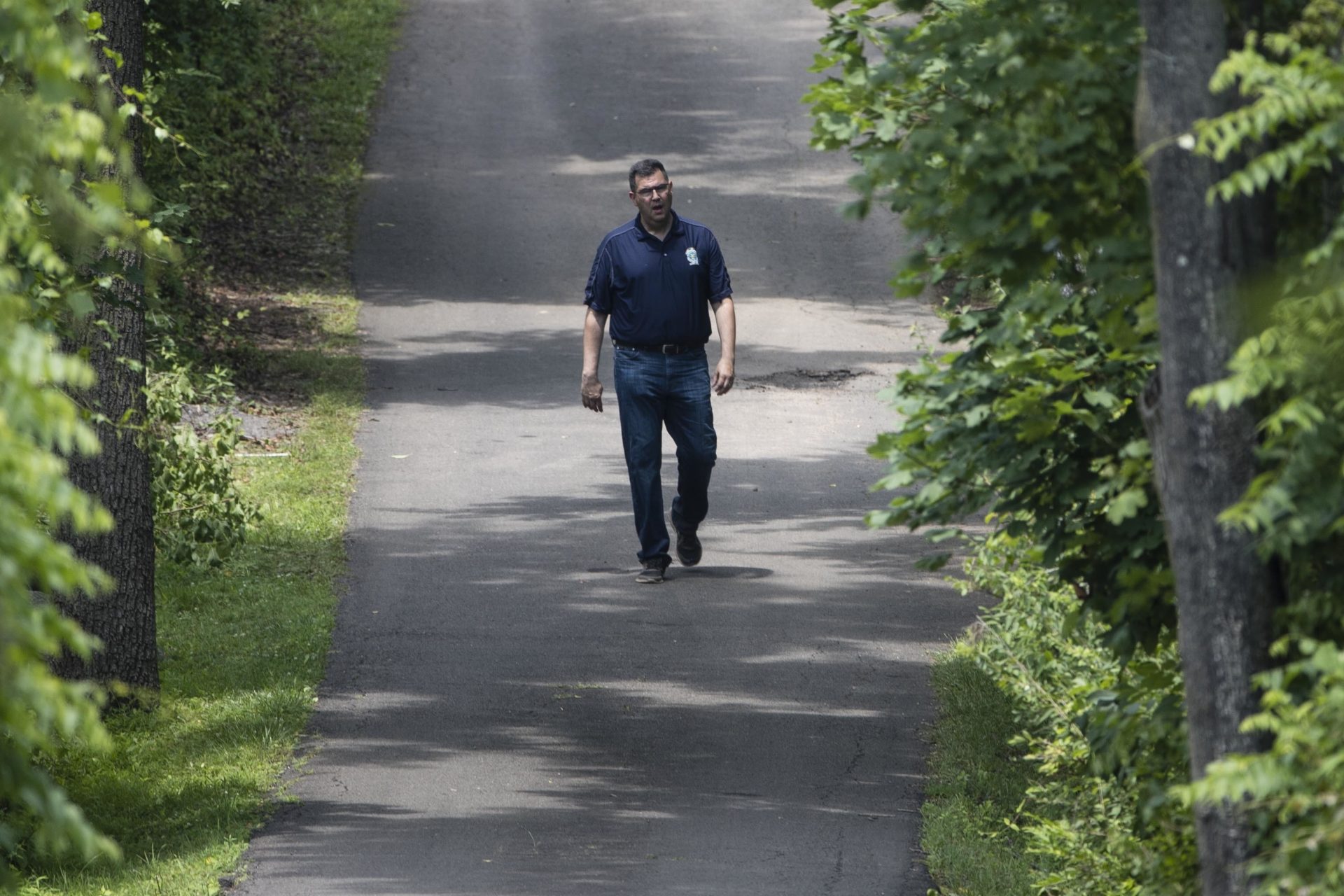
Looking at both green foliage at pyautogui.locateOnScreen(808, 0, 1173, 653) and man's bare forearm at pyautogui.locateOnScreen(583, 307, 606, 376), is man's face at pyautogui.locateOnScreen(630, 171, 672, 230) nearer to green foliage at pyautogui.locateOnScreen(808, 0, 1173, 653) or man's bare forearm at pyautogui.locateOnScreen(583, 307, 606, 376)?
man's bare forearm at pyautogui.locateOnScreen(583, 307, 606, 376)

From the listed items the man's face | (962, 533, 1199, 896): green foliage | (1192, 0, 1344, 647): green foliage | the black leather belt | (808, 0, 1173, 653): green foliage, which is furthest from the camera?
the black leather belt

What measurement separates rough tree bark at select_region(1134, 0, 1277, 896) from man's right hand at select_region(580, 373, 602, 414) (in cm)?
623

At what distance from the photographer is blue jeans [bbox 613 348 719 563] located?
32.6 ft

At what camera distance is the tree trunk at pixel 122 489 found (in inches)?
335

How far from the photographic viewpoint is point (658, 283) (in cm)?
986

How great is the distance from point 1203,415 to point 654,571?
6692 mm

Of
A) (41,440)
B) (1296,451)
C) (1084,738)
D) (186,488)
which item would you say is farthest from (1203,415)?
(186,488)

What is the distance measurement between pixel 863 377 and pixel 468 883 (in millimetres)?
9301

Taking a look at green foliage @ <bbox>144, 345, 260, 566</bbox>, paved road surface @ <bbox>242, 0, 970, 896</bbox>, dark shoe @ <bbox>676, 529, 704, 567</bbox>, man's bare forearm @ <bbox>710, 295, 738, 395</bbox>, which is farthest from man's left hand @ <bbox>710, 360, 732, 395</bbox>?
green foliage @ <bbox>144, 345, 260, 566</bbox>

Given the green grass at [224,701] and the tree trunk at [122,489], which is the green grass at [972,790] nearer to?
the green grass at [224,701]

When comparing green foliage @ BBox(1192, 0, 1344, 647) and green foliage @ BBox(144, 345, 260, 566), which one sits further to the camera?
green foliage @ BBox(144, 345, 260, 566)

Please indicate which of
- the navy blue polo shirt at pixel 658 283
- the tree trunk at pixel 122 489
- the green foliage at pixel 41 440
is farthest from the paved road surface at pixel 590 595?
the green foliage at pixel 41 440

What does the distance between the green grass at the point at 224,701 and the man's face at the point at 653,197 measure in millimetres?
2689

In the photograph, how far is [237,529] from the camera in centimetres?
1005
